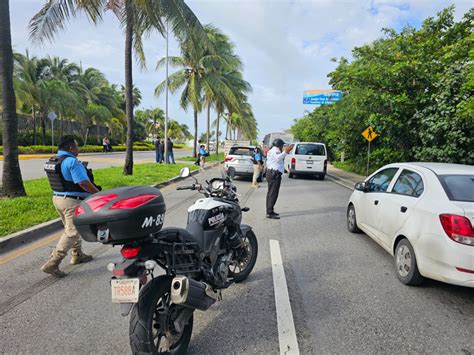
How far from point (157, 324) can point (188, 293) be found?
354mm

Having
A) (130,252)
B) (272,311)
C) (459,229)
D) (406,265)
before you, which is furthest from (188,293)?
(406,265)

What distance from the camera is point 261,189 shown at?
1255cm

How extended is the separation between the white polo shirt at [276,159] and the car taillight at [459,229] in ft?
13.4

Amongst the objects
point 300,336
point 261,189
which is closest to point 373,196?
point 300,336

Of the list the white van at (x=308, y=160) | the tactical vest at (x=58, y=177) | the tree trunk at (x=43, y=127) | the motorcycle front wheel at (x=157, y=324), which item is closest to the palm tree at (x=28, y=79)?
the tree trunk at (x=43, y=127)

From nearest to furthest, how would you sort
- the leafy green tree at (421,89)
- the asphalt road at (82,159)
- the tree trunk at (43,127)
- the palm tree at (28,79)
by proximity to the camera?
the leafy green tree at (421,89) < the asphalt road at (82,159) < the palm tree at (28,79) < the tree trunk at (43,127)

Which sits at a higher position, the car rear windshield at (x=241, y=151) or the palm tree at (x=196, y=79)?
the palm tree at (x=196, y=79)

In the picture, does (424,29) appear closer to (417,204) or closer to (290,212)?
(290,212)

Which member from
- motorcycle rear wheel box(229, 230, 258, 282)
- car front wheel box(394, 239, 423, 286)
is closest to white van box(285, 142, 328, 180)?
car front wheel box(394, 239, 423, 286)

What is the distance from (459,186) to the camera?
3877 millimetres

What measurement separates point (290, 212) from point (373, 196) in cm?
320

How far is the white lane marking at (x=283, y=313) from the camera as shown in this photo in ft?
9.14

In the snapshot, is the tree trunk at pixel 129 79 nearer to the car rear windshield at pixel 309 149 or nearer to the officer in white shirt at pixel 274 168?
the car rear windshield at pixel 309 149

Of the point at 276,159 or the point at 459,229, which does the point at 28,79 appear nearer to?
the point at 276,159
